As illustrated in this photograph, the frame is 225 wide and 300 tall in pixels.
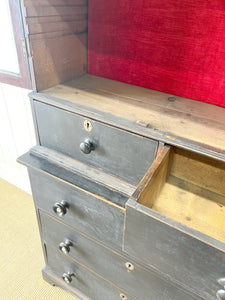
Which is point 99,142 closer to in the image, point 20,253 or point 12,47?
point 12,47

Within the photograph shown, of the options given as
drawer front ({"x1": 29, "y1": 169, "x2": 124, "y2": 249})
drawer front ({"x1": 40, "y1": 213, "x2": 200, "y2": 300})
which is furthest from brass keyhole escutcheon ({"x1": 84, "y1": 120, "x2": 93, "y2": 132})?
drawer front ({"x1": 40, "y1": 213, "x2": 200, "y2": 300})

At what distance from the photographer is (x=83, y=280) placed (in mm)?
1061

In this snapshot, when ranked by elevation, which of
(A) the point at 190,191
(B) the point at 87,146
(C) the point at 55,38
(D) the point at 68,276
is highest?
(C) the point at 55,38

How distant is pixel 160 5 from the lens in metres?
0.84

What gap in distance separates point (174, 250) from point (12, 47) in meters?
1.19

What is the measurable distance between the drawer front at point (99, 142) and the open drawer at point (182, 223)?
79mm

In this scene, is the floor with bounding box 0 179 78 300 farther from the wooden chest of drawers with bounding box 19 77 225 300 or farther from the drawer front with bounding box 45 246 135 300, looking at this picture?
the wooden chest of drawers with bounding box 19 77 225 300

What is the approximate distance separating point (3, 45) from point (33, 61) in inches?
23.1

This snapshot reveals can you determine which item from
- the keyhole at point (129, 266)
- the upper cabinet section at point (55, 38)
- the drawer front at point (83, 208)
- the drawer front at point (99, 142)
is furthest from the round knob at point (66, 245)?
the upper cabinet section at point (55, 38)

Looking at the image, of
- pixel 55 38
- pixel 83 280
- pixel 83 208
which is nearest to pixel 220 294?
pixel 83 208

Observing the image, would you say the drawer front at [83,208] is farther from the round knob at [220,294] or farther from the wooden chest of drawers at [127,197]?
the round knob at [220,294]

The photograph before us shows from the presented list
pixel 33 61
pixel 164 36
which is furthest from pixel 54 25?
pixel 164 36

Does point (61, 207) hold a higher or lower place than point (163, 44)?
lower

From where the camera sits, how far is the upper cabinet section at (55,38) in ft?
2.47
